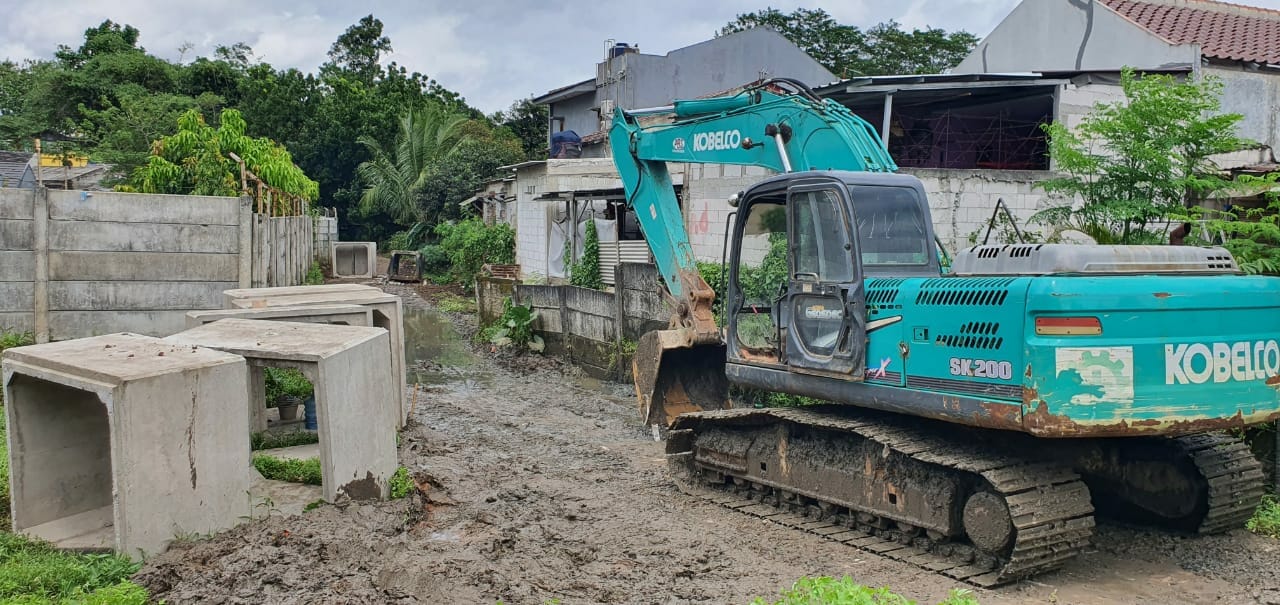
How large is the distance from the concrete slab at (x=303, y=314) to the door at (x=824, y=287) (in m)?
4.13

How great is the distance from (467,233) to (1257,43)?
19192 millimetres

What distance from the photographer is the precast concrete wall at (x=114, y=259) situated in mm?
10438

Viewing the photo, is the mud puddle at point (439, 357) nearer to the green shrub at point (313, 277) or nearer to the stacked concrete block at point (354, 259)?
the green shrub at point (313, 277)

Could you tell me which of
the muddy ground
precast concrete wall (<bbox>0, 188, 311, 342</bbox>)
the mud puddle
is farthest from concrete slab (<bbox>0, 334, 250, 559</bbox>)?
the mud puddle

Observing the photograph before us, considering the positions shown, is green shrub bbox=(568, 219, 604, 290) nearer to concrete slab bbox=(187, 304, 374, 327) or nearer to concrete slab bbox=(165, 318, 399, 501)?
concrete slab bbox=(187, 304, 374, 327)

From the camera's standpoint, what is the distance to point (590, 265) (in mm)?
18375

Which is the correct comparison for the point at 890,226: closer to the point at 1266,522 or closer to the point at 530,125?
the point at 1266,522

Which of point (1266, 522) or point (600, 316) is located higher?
point (600, 316)

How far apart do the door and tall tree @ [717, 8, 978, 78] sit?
34398 mm

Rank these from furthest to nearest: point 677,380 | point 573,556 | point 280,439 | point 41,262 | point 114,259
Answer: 1. point 114,259
2. point 41,262
3. point 677,380
4. point 280,439
5. point 573,556

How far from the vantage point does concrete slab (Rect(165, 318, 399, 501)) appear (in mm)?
6160

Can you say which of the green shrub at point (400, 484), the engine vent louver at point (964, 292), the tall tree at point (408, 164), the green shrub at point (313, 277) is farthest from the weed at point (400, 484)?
the tall tree at point (408, 164)

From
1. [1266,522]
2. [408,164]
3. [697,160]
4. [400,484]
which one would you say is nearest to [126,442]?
[400,484]

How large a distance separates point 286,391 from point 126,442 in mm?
4550
